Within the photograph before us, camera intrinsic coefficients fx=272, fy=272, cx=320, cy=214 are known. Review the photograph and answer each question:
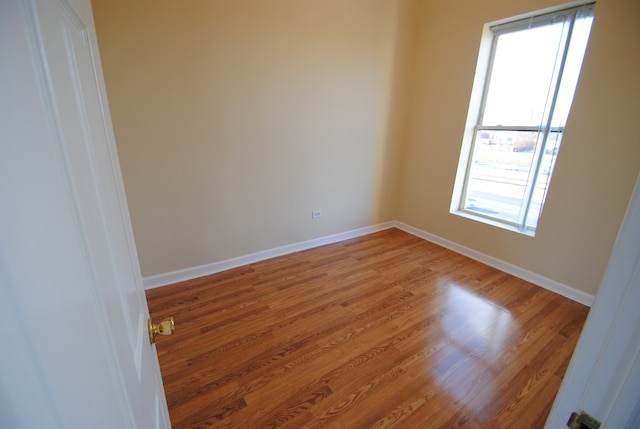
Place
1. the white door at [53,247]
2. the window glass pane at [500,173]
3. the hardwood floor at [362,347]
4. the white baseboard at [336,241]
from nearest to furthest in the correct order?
the white door at [53,247]
the hardwood floor at [362,347]
the white baseboard at [336,241]
the window glass pane at [500,173]

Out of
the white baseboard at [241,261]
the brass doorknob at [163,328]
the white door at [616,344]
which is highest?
the white door at [616,344]

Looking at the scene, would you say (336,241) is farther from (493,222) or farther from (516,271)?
(516,271)

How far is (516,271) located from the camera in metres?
2.84

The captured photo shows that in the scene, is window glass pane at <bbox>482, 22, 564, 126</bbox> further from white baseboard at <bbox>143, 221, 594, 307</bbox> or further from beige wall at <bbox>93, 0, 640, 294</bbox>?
white baseboard at <bbox>143, 221, 594, 307</bbox>

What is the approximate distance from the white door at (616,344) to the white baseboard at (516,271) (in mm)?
2548

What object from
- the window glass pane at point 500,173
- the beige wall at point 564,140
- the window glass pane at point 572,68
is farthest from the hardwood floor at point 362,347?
the window glass pane at point 572,68

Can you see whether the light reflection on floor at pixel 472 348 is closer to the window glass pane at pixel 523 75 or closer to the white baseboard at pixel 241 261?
the white baseboard at pixel 241 261

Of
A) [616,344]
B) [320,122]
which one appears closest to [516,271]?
[320,122]

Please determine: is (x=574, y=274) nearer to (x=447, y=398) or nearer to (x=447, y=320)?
(x=447, y=320)

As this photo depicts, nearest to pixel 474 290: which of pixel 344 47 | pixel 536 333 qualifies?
pixel 536 333

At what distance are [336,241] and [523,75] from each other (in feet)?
8.74

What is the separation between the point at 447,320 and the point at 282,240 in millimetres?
1851

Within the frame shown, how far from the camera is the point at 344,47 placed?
2.98 metres

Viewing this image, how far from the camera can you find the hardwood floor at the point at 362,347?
1.47m
